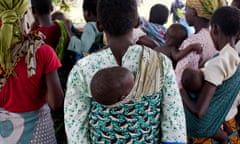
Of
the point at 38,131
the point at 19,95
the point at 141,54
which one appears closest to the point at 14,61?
the point at 19,95

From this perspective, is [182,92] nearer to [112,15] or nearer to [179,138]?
[179,138]

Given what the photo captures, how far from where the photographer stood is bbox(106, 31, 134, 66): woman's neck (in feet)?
4.68

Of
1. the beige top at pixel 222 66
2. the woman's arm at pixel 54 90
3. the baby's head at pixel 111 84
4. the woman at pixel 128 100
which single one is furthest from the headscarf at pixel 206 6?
the baby's head at pixel 111 84

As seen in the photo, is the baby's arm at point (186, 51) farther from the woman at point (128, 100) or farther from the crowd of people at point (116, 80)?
the woman at point (128, 100)

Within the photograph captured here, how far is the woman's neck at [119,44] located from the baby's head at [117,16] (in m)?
0.02

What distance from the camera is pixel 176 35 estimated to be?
2572mm

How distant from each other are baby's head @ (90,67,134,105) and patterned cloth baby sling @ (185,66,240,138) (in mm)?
774

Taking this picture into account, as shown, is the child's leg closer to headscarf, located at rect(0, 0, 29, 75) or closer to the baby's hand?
the baby's hand

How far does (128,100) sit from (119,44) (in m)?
0.26

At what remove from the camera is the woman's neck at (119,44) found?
56.1 inches

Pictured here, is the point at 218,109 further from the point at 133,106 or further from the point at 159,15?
the point at 159,15

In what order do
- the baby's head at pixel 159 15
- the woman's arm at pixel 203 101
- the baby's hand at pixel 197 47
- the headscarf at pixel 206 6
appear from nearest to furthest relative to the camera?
the woman's arm at pixel 203 101 → the baby's hand at pixel 197 47 → the headscarf at pixel 206 6 → the baby's head at pixel 159 15

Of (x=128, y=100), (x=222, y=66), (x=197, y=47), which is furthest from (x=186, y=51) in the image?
(x=128, y=100)

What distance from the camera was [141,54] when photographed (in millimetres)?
1398
